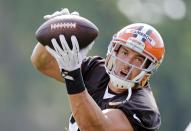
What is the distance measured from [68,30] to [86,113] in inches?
23.2

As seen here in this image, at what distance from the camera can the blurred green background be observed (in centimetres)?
3216

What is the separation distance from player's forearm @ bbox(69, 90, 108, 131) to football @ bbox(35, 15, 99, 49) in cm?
36

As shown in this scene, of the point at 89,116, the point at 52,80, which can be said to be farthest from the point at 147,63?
the point at 52,80

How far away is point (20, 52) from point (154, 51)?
25.1 m

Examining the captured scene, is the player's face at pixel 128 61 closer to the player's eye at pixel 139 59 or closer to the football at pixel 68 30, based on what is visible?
the player's eye at pixel 139 59

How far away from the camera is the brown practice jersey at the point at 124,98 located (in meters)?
8.53

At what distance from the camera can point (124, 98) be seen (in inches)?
344

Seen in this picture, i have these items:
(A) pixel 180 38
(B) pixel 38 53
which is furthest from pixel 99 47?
(B) pixel 38 53

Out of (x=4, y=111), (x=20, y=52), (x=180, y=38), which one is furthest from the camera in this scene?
(x=180, y=38)

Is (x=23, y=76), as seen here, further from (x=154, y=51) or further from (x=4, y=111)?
(x=154, y=51)

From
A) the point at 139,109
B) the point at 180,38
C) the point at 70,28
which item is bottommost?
the point at 180,38

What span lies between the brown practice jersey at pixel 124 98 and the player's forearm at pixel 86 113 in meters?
0.36

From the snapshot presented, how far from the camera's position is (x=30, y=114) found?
3206 cm

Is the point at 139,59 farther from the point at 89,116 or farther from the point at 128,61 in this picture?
the point at 89,116
